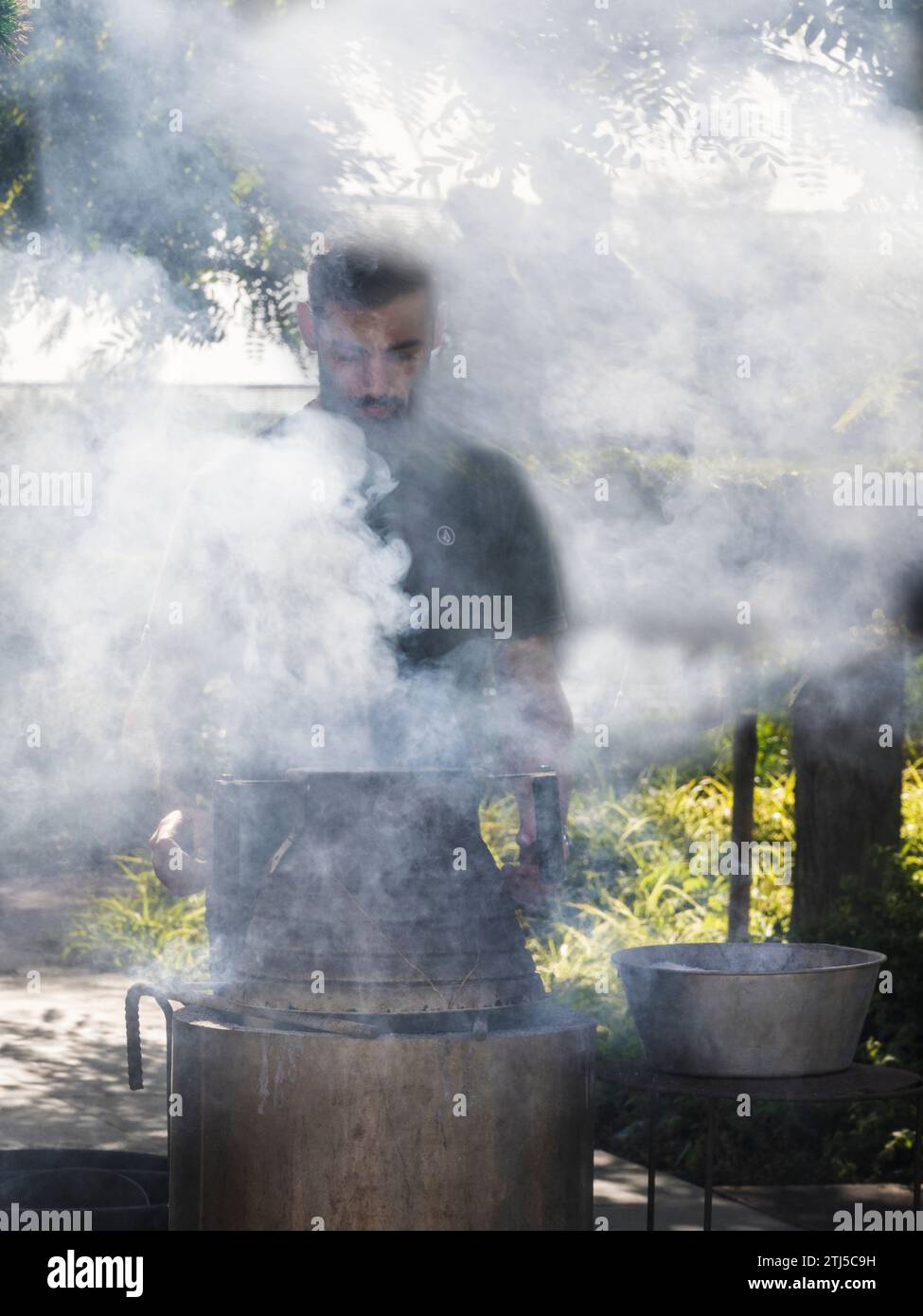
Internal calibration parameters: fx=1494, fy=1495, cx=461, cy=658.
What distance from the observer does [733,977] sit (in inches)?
123

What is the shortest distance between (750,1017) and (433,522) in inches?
49.5

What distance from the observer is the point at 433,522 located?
3287 mm

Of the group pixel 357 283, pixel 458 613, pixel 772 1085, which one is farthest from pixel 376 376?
pixel 772 1085

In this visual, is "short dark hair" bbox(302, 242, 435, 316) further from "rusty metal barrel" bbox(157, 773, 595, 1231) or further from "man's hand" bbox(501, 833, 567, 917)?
"man's hand" bbox(501, 833, 567, 917)

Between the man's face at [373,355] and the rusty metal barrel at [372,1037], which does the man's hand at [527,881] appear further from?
the man's face at [373,355]

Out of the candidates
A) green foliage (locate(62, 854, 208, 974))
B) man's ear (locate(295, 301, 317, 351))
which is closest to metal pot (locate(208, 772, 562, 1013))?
man's ear (locate(295, 301, 317, 351))

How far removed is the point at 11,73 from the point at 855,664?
4121mm

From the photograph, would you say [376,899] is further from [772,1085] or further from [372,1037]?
[772,1085]

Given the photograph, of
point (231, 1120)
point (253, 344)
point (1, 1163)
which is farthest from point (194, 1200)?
point (253, 344)

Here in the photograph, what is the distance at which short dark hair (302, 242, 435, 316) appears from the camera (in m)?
3.15

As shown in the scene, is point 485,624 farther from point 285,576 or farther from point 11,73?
point 11,73

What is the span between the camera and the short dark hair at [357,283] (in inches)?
124

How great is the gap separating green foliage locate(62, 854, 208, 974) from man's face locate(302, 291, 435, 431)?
5.46 metres
